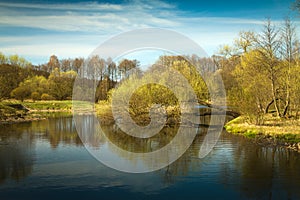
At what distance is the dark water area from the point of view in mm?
15930

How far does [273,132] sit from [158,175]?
646 inches

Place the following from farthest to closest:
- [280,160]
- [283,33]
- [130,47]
Answer: [283,33] < [130,47] < [280,160]

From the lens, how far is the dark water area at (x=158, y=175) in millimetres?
15930

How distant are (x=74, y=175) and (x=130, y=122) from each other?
864 inches

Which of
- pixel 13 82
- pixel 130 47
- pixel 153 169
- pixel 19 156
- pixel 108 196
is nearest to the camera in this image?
pixel 108 196

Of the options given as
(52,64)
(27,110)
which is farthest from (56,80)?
(52,64)

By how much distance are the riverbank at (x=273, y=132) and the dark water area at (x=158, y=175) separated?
5.99 ft

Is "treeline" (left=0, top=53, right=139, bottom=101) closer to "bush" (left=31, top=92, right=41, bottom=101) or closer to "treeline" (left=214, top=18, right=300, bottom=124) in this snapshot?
"bush" (left=31, top=92, right=41, bottom=101)

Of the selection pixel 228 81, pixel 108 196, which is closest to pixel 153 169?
pixel 108 196

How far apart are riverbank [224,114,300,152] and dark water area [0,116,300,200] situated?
5.99ft

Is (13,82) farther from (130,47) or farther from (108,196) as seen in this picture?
(108,196)

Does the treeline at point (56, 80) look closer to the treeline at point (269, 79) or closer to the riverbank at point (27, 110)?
the riverbank at point (27, 110)

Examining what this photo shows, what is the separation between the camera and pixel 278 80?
37469mm

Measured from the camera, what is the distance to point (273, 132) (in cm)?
3062
